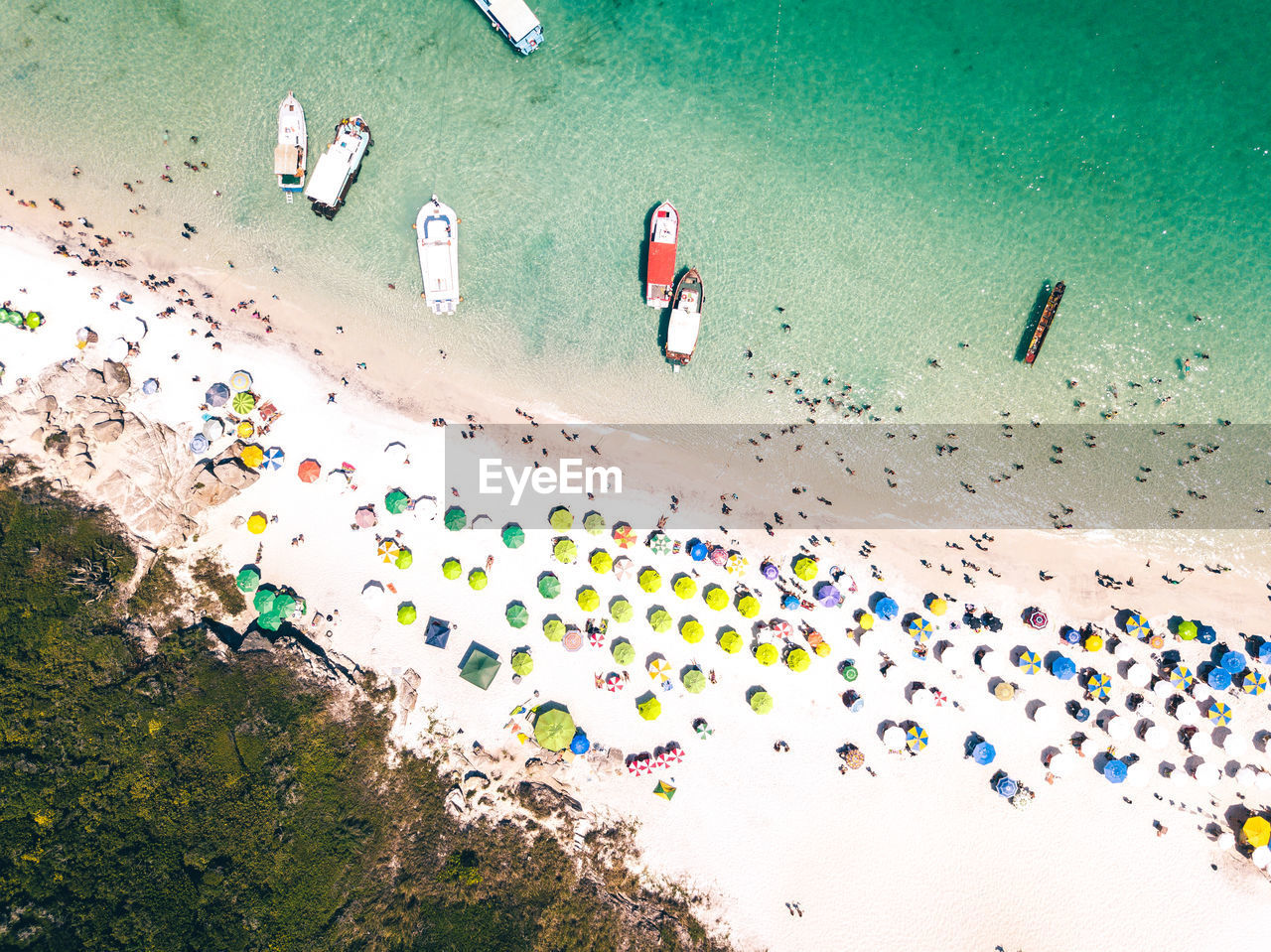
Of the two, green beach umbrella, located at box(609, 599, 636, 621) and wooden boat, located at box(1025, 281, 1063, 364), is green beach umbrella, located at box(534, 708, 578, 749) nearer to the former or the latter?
green beach umbrella, located at box(609, 599, 636, 621)

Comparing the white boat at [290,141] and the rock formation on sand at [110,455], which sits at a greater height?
the white boat at [290,141]

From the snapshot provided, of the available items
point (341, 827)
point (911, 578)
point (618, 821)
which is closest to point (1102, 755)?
point (911, 578)

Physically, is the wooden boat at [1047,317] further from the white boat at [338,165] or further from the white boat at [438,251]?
the white boat at [338,165]

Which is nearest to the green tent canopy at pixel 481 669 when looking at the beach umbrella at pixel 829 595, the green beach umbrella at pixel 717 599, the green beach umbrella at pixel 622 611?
the green beach umbrella at pixel 622 611

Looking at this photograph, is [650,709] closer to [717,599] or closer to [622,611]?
[622,611]

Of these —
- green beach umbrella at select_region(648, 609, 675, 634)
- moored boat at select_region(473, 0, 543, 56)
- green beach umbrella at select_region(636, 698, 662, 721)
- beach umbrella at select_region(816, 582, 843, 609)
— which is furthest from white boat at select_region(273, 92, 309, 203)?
beach umbrella at select_region(816, 582, 843, 609)

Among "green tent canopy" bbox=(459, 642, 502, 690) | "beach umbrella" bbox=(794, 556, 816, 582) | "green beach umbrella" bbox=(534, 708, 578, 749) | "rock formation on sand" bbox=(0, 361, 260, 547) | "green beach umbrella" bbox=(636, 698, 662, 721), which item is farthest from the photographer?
"beach umbrella" bbox=(794, 556, 816, 582)
